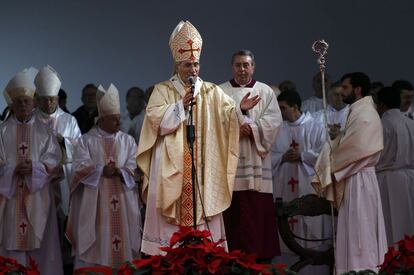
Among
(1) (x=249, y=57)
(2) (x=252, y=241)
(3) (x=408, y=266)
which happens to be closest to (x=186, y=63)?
(1) (x=249, y=57)

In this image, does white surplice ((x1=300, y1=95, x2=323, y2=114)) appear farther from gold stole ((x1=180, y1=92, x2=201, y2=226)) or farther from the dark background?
gold stole ((x1=180, y1=92, x2=201, y2=226))

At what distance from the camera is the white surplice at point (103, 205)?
34.0 ft

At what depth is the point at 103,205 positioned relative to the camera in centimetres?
1048

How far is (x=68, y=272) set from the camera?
1110 centimetres

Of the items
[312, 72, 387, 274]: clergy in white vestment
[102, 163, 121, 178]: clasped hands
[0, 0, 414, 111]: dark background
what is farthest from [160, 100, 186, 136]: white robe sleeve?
[0, 0, 414, 111]: dark background

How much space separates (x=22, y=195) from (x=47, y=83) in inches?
54.2

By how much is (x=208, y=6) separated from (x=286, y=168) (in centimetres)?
358

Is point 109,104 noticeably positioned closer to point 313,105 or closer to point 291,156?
point 291,156

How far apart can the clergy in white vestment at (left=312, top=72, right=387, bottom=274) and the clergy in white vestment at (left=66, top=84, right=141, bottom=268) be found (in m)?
2.24

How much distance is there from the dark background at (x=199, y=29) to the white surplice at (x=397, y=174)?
327cm

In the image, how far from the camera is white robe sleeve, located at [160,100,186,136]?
812 centimetres

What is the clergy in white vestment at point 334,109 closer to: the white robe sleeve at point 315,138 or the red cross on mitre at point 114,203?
the white robe sleeve at point 315,138

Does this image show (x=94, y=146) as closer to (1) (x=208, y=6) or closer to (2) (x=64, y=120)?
(2) (x=64, y=120)

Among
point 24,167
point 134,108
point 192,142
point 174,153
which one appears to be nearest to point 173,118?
point 174,153
